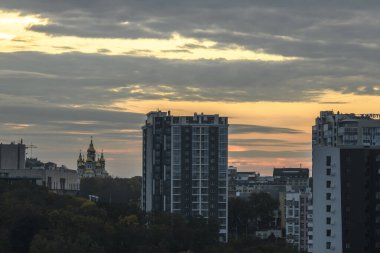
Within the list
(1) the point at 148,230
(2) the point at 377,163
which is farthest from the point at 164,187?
(2) the point at 377,163

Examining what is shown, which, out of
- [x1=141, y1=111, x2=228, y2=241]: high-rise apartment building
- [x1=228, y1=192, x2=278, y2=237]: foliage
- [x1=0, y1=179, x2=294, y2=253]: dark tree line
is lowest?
[x1=0, y1=179, x2=294, y2=253]: dark tree line

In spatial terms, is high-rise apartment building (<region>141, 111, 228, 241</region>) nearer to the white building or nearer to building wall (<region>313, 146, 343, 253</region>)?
the white building

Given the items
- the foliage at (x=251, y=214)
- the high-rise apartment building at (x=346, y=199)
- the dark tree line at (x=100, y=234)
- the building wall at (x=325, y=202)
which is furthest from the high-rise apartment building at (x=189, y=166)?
the high-rise apartment building at (x=346, y=199)

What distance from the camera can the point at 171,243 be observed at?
10481cm

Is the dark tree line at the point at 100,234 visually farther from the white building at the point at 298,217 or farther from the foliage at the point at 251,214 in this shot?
the foliage at the point at 251,214

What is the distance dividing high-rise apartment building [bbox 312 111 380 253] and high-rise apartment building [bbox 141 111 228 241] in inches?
2444

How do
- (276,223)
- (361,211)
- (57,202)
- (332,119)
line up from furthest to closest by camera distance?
(276,223) → (332,119) → (57,202) → (361,211)

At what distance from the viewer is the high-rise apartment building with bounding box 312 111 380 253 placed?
9088 cm

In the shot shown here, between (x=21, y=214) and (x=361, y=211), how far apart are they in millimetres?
30720

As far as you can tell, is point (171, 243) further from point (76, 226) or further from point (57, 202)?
point (57, 202)

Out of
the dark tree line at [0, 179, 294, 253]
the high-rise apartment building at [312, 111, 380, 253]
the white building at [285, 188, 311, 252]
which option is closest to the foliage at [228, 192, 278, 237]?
the white building at [285, 188, 311, 252]

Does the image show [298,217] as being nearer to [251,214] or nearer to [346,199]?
[251,214]

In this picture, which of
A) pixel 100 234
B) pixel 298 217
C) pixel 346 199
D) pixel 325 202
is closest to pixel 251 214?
pixel 298 217

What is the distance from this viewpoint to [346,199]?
3627 inches
